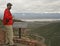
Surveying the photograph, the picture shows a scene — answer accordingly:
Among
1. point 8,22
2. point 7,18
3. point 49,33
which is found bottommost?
point 49,33

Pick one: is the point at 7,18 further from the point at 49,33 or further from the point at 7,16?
the point at 49,33

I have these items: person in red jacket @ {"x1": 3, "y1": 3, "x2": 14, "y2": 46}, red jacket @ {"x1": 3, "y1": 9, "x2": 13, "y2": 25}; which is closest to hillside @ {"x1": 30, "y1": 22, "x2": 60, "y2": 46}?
person in red jacket @ {"x1": 3, "y1": 3, "x2": 14, "y2": 46}

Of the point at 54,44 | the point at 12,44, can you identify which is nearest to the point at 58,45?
the point at 54,44

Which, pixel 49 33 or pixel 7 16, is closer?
pixel 7 16

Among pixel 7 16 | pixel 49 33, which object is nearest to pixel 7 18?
pixel 7 16

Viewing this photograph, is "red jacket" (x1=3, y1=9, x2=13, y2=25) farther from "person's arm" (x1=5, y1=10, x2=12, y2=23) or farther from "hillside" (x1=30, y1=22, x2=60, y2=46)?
"hillside" (x1=30, y1=22, x2=60, y2=46)

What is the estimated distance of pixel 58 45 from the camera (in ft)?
83.7

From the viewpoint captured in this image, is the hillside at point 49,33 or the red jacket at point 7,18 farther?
the hillside at point 49,33

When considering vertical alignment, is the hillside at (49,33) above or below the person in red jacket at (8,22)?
below

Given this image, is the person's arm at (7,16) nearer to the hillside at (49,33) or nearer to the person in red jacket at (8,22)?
the person in red jacket at (8,22)

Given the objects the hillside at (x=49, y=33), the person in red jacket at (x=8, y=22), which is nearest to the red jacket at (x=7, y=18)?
the person in red jacket at (x=8, y=22)

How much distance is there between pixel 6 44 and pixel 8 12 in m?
1.51

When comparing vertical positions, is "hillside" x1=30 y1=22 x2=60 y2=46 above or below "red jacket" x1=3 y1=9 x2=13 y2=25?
below

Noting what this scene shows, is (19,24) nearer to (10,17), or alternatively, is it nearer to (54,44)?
(10,17)
